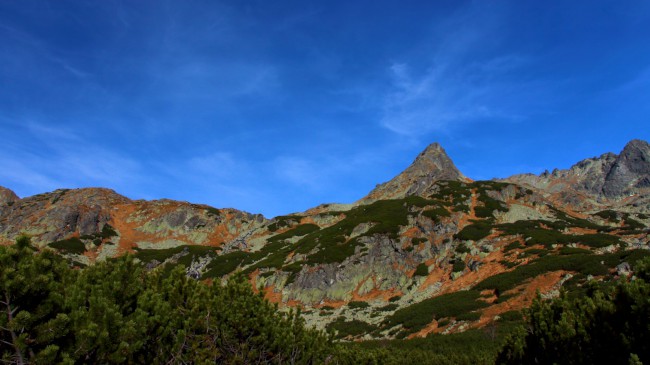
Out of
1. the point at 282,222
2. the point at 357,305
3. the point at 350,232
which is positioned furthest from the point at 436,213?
the point at 282,222

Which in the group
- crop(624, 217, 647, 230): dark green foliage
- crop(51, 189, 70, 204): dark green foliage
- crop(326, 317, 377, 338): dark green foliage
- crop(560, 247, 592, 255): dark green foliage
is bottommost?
crop(326, 317, 377, 338): dark green foliage

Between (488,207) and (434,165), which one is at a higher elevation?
(434,165)

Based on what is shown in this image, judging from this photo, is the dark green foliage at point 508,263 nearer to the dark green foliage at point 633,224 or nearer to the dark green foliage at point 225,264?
the dark green foliage at point 633,224

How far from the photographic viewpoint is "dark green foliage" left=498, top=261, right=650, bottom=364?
8719 mm

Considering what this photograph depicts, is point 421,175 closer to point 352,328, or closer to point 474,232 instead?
point 474,232

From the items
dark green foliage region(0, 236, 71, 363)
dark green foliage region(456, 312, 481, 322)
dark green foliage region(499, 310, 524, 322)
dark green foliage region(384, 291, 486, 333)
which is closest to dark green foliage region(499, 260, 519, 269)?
dark green foliage region(384, 291, 486, 333)

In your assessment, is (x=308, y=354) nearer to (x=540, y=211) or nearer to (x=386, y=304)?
(x=386, y=304)

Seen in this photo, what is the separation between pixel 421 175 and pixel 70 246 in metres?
106

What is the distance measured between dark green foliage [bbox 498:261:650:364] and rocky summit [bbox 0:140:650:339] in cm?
749

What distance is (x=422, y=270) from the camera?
60344 mm

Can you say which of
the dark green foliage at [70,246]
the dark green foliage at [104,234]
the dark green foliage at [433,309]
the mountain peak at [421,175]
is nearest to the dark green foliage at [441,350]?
the dark green foliage at [433,309]

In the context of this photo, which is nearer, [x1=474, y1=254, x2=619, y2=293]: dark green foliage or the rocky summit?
[x1=474, y1=254, x2=619, y2=293]: dark green foliage

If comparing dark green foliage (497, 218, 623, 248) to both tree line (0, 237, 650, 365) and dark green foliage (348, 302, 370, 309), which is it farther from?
tree line (0, 237, 650, 365)

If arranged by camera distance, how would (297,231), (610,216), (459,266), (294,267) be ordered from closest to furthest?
1. (459,266)
2. (294,267)
3. (610,216)
4. (297,231)
